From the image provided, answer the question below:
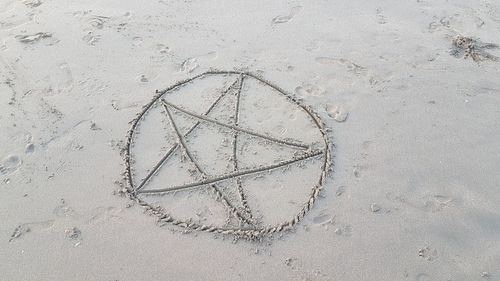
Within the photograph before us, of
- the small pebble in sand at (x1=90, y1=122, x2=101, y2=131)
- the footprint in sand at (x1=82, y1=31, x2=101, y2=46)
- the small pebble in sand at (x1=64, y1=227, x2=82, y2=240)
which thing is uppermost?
the footprint in sand at (x1=82, y1=31, x2=101, y2=46)

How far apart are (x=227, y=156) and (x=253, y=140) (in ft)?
0.99

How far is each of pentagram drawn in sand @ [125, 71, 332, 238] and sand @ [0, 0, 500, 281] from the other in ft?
0.05

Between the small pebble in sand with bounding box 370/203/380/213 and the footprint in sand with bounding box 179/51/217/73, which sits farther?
the footprint in sand with bounding box 179/51/217/73

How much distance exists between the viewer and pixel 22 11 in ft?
17.3

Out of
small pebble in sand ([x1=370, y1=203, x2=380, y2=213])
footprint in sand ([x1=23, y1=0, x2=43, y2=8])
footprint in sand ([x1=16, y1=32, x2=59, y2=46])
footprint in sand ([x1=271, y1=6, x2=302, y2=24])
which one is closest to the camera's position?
small pebble in sand ([x1=370, y1=203, x2=380, y2=213])

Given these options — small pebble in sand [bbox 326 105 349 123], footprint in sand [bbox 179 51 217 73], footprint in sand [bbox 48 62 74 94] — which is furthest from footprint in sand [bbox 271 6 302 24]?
footprint in sand [bbox 48 62 74 94]

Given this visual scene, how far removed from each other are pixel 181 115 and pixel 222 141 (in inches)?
21.3

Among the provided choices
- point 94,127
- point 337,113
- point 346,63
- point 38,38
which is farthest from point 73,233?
point 346,63

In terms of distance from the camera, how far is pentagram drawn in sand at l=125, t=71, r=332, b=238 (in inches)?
131

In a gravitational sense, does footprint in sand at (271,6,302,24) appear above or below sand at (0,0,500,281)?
above

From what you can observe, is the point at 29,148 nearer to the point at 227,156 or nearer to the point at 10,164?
the point at 10,164

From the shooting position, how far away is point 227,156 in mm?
3762

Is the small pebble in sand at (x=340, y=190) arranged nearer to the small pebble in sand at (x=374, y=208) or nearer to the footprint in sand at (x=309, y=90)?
the small pebble in sand at (x=374, y=208)

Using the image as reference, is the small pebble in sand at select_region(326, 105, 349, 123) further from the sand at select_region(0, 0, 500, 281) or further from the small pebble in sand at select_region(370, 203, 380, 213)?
the small pebble in sand at select_region(370, 203, 380, 213)
